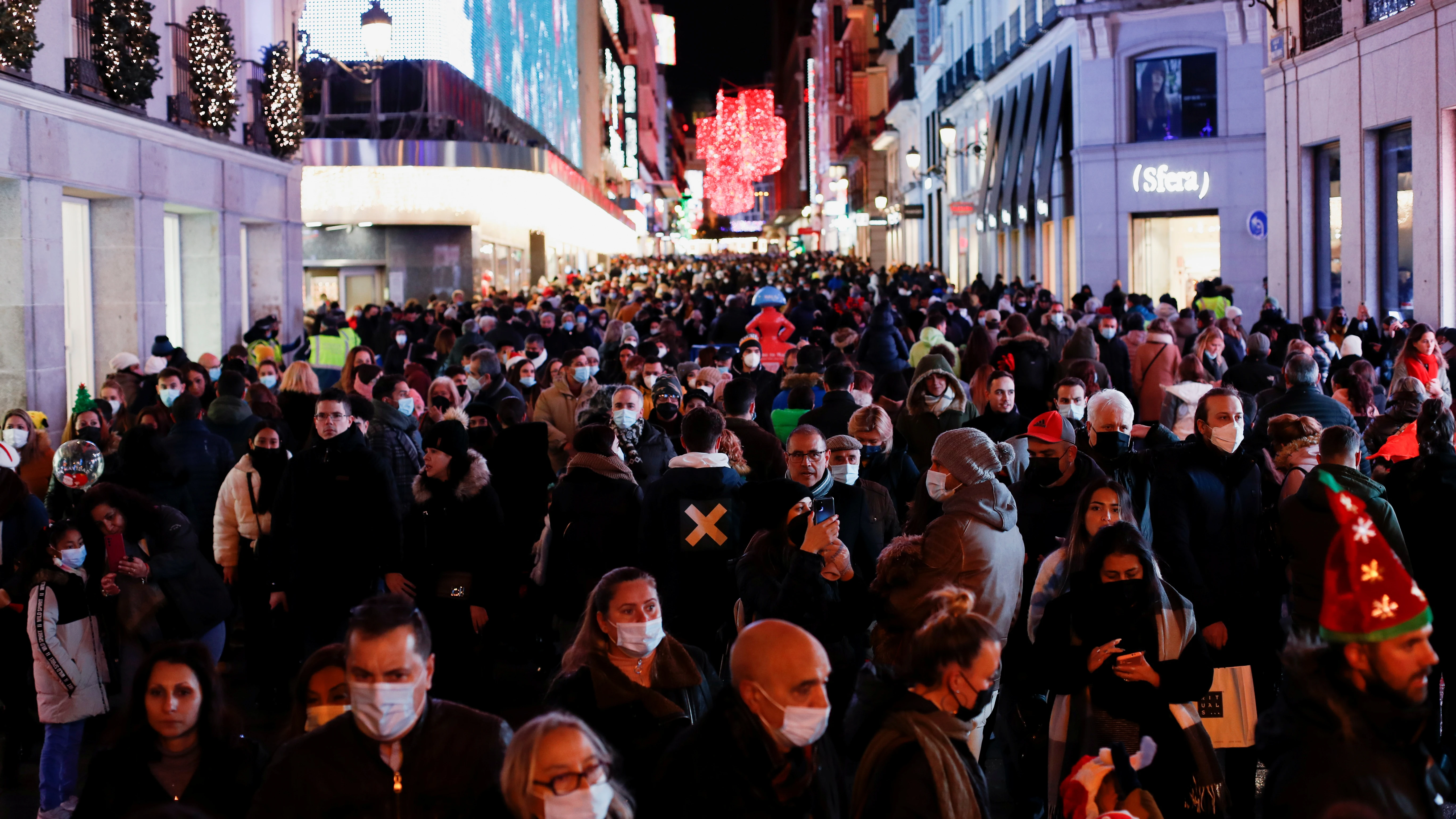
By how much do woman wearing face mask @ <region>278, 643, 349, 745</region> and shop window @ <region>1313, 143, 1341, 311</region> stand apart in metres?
19.5

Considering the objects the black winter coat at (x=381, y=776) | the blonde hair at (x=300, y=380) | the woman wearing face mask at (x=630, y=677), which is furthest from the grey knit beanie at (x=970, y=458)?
the blonde hair at (x=300, y=380)

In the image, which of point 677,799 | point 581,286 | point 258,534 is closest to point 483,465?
point 258,534

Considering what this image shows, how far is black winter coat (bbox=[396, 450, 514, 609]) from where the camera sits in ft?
25.9

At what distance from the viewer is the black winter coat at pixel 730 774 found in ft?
12.6

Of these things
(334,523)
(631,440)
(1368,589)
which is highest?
(631,440)

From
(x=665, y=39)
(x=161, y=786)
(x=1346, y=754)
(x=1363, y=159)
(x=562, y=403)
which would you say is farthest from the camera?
(x=665, y=39)

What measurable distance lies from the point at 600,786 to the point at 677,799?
44cm

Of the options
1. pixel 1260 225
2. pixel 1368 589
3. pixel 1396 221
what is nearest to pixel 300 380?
pixel 1368 589

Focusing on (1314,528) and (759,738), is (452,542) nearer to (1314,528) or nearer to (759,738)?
(1314,528)

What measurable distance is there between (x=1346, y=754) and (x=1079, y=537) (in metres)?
2.08

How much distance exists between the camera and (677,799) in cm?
389

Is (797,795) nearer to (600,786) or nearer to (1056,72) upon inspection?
(600,786)

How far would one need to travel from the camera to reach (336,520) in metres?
7.79

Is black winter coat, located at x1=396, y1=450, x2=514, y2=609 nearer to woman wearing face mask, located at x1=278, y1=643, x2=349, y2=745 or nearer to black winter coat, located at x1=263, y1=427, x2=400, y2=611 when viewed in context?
black winter coat, located at x1=263, y1=427, x2=400, y2=611
